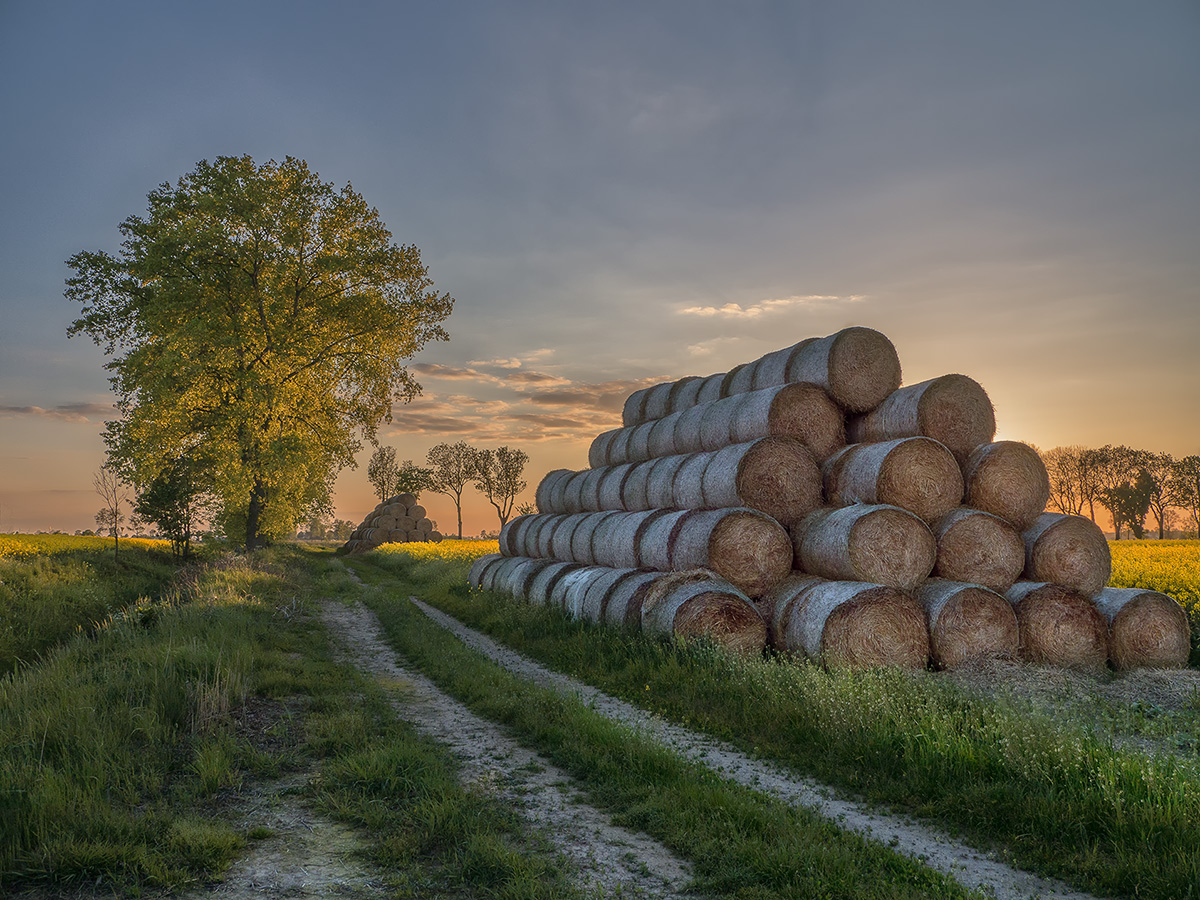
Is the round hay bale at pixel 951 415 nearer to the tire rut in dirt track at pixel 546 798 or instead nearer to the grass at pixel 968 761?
the grass at pixel 968 761

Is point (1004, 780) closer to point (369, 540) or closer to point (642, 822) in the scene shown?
point (642, 822)

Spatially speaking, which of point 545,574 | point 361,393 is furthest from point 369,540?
point 545,574

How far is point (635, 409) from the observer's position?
21.4m

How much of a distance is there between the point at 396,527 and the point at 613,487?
50099 mm

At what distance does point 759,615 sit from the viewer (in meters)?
12.0

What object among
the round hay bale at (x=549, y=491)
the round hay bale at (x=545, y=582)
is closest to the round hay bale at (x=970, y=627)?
the round hay bale at (x=545, y=582)

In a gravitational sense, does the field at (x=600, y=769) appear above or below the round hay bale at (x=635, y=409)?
below

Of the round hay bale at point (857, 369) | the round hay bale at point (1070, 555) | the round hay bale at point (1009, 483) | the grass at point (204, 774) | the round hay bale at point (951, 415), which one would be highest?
the round hay bale at point (857, 369)

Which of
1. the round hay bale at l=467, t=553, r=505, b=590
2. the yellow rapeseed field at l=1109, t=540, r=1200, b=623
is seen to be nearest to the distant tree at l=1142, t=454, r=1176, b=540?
the yellow rapeseed field at l=1109, t=540, r=1200, b=623

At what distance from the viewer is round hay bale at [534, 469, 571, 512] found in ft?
77.9

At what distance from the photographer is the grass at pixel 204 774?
5.08 metres

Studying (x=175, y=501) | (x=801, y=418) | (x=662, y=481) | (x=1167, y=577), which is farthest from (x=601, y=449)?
(x=175, y=501)

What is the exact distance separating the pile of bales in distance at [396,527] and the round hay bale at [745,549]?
53.7 m

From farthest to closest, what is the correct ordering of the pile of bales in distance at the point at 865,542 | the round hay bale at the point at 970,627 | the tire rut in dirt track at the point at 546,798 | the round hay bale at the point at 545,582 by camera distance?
the round hay bale at the point at 545,582, the pile of bales in distance at the point at 865,542, the round hay bale at the point at 970,627, the tire rut in dirt track at the point at 546,798
